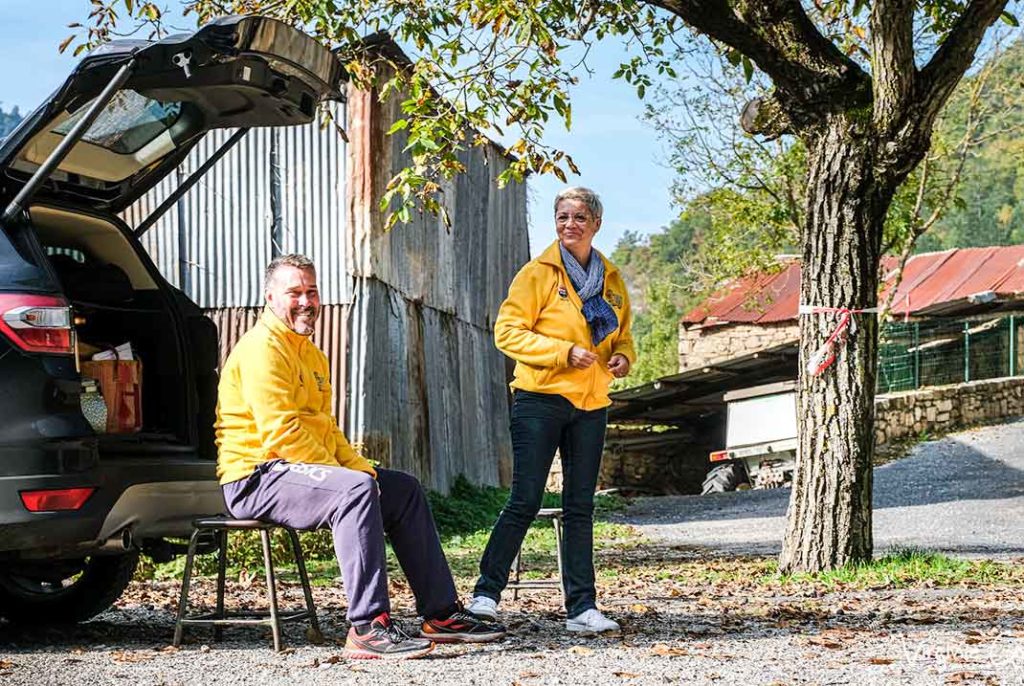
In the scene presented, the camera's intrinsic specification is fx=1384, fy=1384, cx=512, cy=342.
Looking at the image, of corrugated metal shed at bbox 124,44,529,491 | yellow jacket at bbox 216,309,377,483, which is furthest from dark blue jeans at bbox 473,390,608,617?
corrugated metal shed at bbox 124,44,529,491

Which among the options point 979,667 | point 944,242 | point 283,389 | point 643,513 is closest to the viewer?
point 979,667

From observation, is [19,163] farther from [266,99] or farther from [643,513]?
[643,513]

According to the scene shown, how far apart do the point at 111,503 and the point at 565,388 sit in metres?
2.17

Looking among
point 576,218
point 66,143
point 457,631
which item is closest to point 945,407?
point 576,218

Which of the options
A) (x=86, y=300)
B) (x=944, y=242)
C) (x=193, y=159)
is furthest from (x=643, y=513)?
(x=944, y=242)

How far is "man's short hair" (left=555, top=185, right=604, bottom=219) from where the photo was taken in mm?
6855

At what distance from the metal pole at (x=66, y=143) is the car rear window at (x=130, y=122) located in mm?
466

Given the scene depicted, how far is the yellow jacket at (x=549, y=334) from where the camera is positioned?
21.8ft

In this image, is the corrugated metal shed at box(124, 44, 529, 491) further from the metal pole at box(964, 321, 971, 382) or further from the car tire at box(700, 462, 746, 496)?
the metal pole at box(964, 321, 971, 382)

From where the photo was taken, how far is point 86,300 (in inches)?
269

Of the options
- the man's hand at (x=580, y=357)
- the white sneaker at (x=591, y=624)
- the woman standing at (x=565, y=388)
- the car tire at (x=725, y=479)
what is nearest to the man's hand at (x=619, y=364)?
the woman standing at (x=565, y=388)

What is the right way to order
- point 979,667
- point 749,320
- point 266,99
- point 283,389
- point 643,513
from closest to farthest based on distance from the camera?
point 979,667 → point 283,389 → point 266,99 → point 643,513 → point 749,320

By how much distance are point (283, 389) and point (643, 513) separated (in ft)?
49.0

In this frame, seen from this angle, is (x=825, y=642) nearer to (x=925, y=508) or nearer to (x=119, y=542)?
(x=119, y=542)
